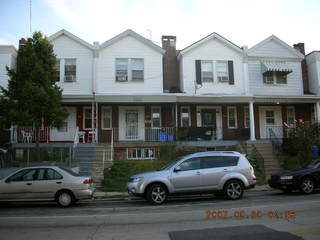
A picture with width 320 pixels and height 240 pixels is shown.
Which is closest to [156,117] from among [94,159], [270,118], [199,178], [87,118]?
[87,118]

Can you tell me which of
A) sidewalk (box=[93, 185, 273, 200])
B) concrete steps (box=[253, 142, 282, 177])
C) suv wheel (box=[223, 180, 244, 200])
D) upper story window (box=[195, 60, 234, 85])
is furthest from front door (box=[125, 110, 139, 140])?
suv wheel (box=[223, 180, 244, 200])

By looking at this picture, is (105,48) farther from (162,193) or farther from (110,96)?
(162,193)

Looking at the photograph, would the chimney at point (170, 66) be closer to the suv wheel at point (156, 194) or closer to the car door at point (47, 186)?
the suv wheel at point (156, 194)

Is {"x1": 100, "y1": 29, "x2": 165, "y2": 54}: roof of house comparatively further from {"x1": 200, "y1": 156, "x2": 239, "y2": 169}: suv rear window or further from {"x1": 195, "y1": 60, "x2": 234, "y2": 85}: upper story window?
{"x1": 200, "y1": 156, "x2": 239, "y2": 169}: suv rear window

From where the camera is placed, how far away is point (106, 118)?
2005 centimetres

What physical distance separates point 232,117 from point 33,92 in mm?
13798

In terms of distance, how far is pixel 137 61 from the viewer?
65.5 feet

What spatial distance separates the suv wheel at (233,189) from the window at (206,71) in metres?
11.5

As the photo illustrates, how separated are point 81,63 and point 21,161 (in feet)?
26.3

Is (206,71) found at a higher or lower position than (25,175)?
higher

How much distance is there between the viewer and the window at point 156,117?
20.2 m

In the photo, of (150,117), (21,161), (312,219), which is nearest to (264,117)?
(150,117)

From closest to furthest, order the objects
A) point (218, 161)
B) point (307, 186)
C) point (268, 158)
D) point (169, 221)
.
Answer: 1. point (169, 221)
2. point (218, 161)
3. point (307, 186)
4. point (268, 158)

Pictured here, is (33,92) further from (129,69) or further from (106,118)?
(129,69)
